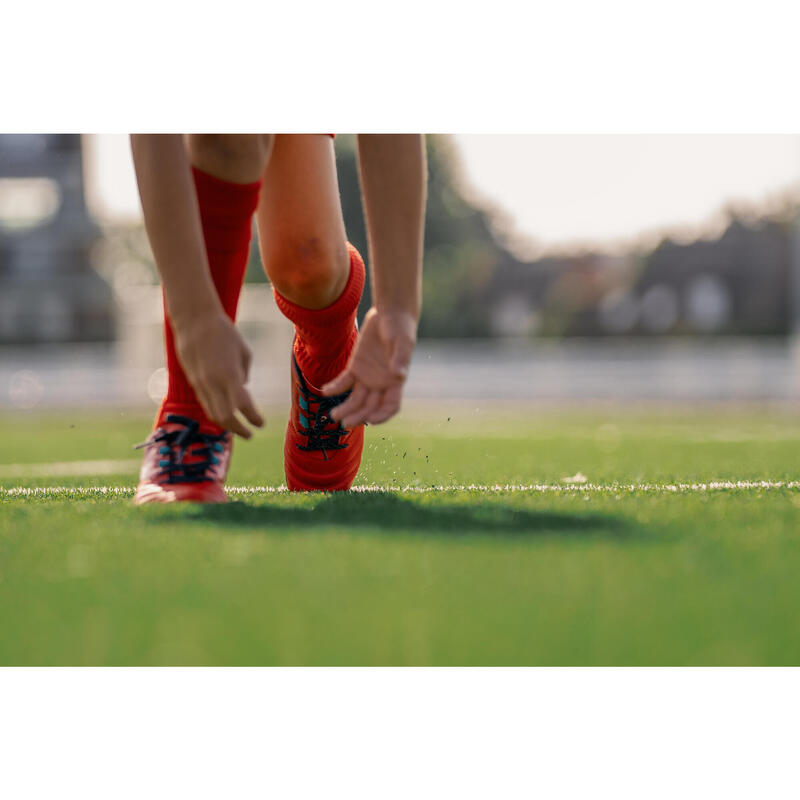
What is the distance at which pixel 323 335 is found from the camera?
243 cm

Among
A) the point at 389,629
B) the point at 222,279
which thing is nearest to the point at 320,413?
the point at 222,279

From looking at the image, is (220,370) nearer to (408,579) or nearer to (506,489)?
(408,579)

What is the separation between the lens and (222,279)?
7.79 feet

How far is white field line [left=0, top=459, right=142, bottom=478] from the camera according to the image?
10.5 feet

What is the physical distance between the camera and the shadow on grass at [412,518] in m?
1.67

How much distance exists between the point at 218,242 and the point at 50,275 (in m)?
34.9

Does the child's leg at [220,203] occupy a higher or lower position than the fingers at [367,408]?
higher

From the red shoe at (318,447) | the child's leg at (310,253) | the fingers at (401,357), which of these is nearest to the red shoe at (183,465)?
the red shoe at (318,447)

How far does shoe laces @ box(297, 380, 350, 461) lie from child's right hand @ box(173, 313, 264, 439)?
62 cm

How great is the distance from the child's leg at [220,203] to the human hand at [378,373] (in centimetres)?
43

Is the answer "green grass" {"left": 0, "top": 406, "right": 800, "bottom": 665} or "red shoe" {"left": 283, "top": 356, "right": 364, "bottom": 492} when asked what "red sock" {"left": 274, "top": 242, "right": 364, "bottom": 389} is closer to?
"red shoe" {"left": 283, "top": 356, "right": 364, "bottom": 492}

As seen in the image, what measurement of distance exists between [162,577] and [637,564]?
0.61 metres

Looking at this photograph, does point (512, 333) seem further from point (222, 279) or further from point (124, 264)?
point (222, 279)

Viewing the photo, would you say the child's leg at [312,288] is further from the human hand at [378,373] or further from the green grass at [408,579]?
the human hand at [378,373]
